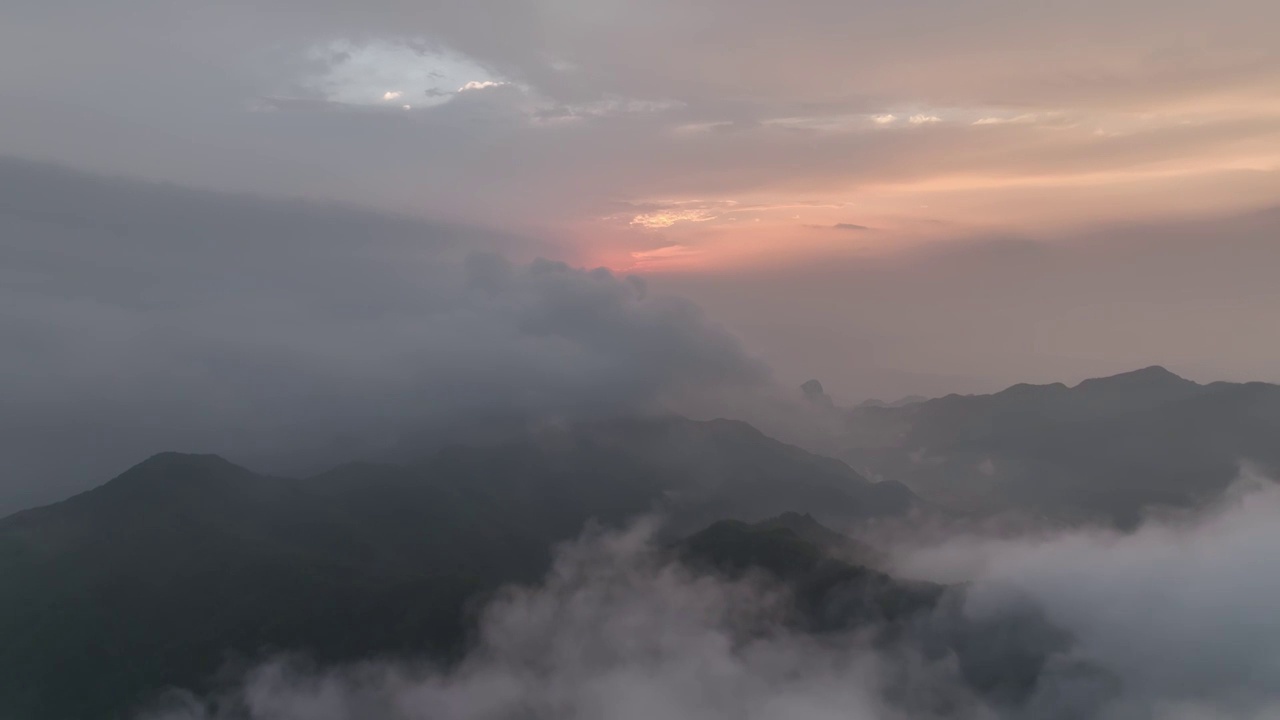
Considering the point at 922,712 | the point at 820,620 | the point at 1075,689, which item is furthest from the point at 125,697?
the point at 1075,689

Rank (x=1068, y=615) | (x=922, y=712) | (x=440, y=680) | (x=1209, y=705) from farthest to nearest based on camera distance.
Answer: (x=440, y=680)
(x=1068, y=615)
(x=922, y=712)
(x=1209, y=705)

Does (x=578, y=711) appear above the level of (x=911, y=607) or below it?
below

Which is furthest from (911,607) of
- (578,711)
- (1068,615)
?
(578,711)

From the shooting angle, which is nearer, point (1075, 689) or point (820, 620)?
point (1075, 689)

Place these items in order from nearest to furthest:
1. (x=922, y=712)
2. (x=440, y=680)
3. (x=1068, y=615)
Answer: (x=922, y=712)
(x=1068, y=615)
(x=440, y=680)

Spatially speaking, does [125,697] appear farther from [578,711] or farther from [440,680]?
[578,711]

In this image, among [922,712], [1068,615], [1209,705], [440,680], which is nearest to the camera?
[1209,705]

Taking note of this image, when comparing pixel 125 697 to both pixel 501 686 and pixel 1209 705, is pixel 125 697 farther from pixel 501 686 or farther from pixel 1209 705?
pixel 1209 705

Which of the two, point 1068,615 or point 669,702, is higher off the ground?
point 1068,615

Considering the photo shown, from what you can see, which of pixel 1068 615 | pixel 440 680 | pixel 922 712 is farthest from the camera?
pixel 440 680
